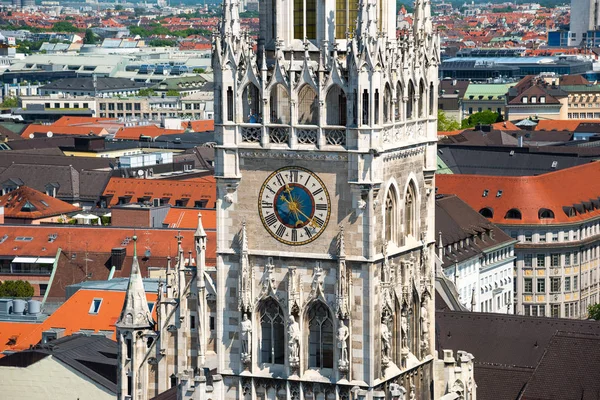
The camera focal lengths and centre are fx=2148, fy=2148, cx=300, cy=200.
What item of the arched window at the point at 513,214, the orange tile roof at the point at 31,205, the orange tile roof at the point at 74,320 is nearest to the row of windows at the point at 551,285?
the arched window at the point at 513,214

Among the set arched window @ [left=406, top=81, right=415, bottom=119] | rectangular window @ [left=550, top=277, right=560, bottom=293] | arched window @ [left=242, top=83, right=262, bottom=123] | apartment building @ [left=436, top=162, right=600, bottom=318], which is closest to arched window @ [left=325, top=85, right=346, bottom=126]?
arched window @ [left=242, top=83, right=262, bottom=123]

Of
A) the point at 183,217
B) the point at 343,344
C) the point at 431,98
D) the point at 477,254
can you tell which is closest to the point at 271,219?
the point at 343,344

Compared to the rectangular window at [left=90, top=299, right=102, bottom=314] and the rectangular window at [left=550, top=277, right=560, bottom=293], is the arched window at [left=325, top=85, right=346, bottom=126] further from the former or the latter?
the rectangular window at [left=550, top=277, right=560, bottom=293]

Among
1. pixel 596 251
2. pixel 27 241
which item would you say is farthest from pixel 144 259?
pixel 596 251

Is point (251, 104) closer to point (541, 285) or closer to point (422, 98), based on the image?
point (422, 98)

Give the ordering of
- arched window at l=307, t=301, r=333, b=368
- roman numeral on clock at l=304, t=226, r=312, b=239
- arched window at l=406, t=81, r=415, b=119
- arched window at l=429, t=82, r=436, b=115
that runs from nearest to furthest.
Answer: arched window at l=307, t=301, r=333, b=368 → roman numeral on clock at l=304, t=226, r=312, b=239 → arched window at l=406, t=81, r=415, b=119 → arched window at l=429, t=82, r=436, b=115
